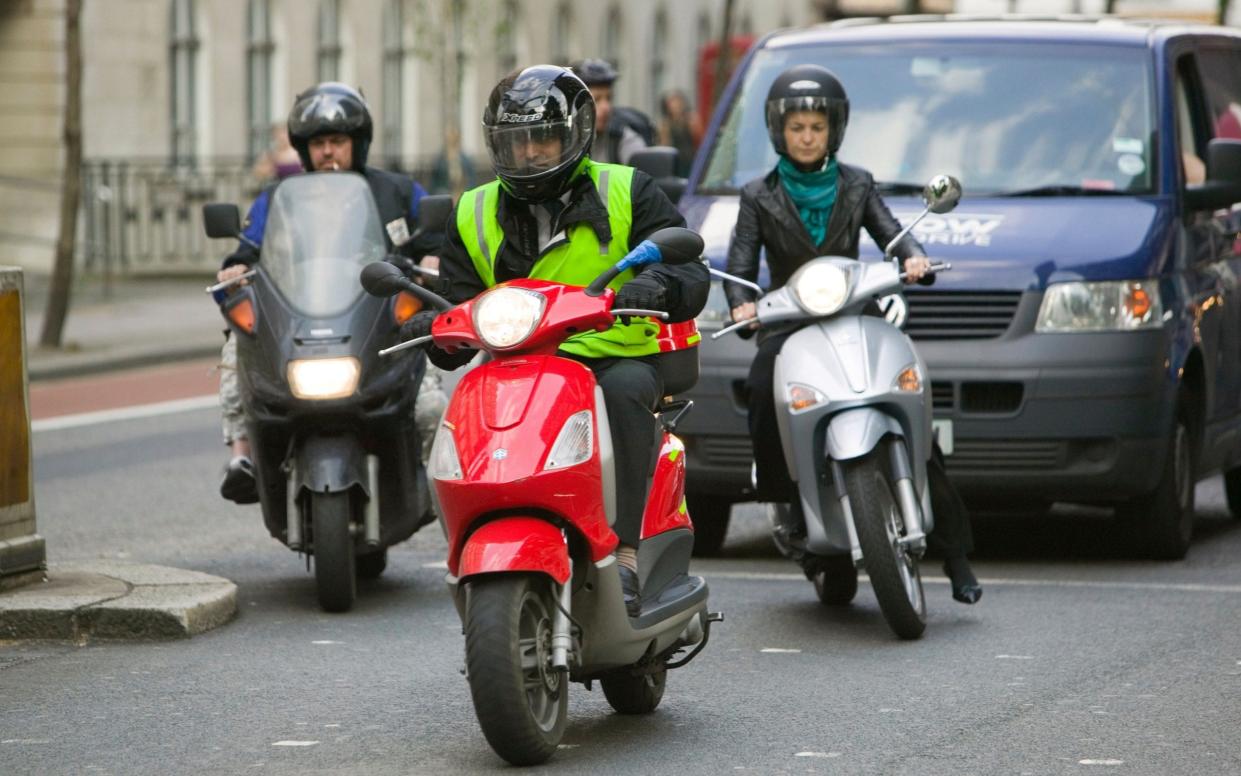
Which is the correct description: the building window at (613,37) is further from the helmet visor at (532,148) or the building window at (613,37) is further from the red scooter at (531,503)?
the red scooter at (531,503)

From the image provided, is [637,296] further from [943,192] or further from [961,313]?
[961,313]

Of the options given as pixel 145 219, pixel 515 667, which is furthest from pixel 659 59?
pixel 515 667

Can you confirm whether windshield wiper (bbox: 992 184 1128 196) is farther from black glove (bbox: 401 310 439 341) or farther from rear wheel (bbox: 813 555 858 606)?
black glove (bbox: 401 310 439 341)

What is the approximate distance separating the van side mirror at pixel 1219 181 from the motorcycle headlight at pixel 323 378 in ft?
11.7

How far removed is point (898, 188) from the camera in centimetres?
1038

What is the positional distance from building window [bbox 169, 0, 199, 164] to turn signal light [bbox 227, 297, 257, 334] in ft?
79.1

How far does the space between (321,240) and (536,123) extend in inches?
104

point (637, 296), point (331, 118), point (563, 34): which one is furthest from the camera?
point (563, 34)

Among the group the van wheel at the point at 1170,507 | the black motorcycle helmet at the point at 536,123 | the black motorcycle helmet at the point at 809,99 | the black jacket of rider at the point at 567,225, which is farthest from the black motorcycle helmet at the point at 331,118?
the van wheel at the point at 1170,507

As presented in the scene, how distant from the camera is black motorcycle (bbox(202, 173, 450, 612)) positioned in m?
8.55

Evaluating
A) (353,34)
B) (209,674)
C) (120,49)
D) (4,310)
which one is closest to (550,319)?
(209,674)

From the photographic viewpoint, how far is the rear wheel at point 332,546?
333 inches

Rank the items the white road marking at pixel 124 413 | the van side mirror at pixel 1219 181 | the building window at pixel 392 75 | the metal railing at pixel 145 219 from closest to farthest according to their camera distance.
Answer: the van side mirror at pixel 1219 181, the white road marking at pixel 124 413, the metal railing at pixel 145 219, the building window at pixel 392 75

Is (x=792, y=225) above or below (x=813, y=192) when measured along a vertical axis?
below
